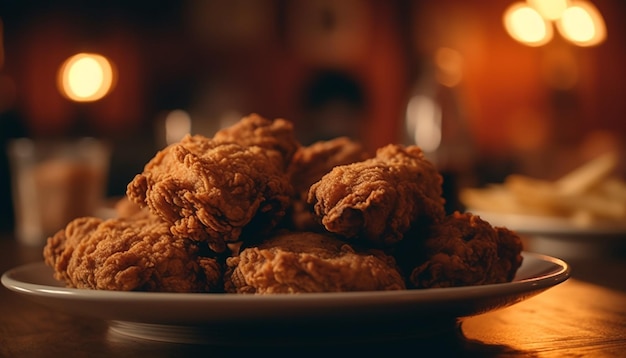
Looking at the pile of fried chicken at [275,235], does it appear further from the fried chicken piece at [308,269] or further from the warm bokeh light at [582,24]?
the warm bokeh light at [582,24]

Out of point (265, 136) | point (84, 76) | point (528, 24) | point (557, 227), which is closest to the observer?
point (265, 136)

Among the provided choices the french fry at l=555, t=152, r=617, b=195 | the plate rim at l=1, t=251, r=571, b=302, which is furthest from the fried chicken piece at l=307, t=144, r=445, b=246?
the french fry at l=555, t=152, r=617, b=195

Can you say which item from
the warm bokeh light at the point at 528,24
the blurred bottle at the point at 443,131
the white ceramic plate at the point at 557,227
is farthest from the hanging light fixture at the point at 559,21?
the white ceramic plate at the point at 557,227

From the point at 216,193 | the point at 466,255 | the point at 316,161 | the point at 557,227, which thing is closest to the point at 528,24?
the point at 557,227

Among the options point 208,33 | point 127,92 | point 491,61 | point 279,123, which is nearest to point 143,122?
point 127,92

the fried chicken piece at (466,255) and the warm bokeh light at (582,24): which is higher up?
the warm bokeh light at (582,24)

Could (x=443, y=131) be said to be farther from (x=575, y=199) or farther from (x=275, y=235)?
(x=275, y=235)
